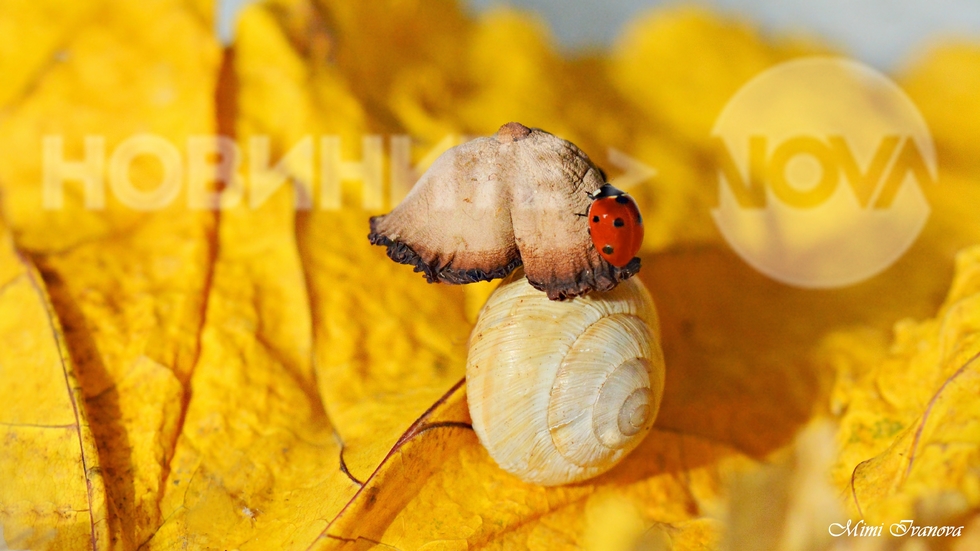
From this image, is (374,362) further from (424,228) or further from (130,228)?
(130,228)

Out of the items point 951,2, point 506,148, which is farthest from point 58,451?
point 951,2

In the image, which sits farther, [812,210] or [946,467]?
[812,210]

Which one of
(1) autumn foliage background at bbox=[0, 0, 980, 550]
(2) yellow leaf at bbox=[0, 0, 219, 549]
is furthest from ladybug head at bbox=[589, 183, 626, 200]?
(2) yellow leaf at bbox=[0, 0, 219, 549]

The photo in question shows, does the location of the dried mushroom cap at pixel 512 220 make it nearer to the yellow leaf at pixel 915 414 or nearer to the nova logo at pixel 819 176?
the yellow leaf at pixel 915 414

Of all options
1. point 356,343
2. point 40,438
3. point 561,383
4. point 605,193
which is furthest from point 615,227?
point 40,438

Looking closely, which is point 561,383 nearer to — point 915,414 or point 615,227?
point 615,227
